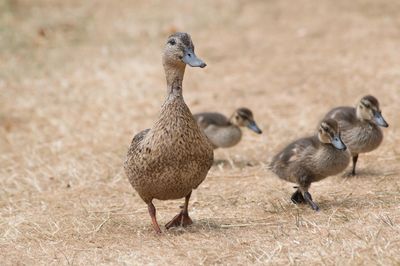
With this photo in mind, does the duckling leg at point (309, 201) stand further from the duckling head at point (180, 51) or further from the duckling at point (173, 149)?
the duckling head at point (180, 51)

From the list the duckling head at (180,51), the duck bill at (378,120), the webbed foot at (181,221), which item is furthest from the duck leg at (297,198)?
the duckling head at (180,51)

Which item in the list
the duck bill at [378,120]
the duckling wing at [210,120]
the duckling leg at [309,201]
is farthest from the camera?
the duckling wing at [210,120]

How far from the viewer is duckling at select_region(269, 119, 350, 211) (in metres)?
6.18

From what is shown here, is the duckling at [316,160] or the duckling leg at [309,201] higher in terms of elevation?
the duckling at [316,160]

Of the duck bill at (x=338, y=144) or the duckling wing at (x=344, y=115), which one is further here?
the duckling wing at (x=344, y=115)

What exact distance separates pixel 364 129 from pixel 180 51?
2.30 metres

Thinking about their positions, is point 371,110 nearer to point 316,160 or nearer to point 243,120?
point 316,160

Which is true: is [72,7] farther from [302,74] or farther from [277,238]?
[277,238]

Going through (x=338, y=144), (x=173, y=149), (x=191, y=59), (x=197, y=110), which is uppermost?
(x=191, y=59)

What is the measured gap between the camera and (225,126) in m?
8.23

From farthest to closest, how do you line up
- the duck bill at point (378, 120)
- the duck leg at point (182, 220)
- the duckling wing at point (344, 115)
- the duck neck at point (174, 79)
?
the duckling wing at point (344, 115), the duck bill at point (378, 120), the duck leg at point (182, 220), the duck neck at point (174, 79)

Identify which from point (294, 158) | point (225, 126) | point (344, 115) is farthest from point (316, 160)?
point (225, 126)

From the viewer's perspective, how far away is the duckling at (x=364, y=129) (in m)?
7.06

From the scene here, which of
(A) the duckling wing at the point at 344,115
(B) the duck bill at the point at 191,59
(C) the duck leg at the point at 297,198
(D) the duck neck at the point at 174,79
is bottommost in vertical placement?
(C) the duck leg at the point at 297,198
